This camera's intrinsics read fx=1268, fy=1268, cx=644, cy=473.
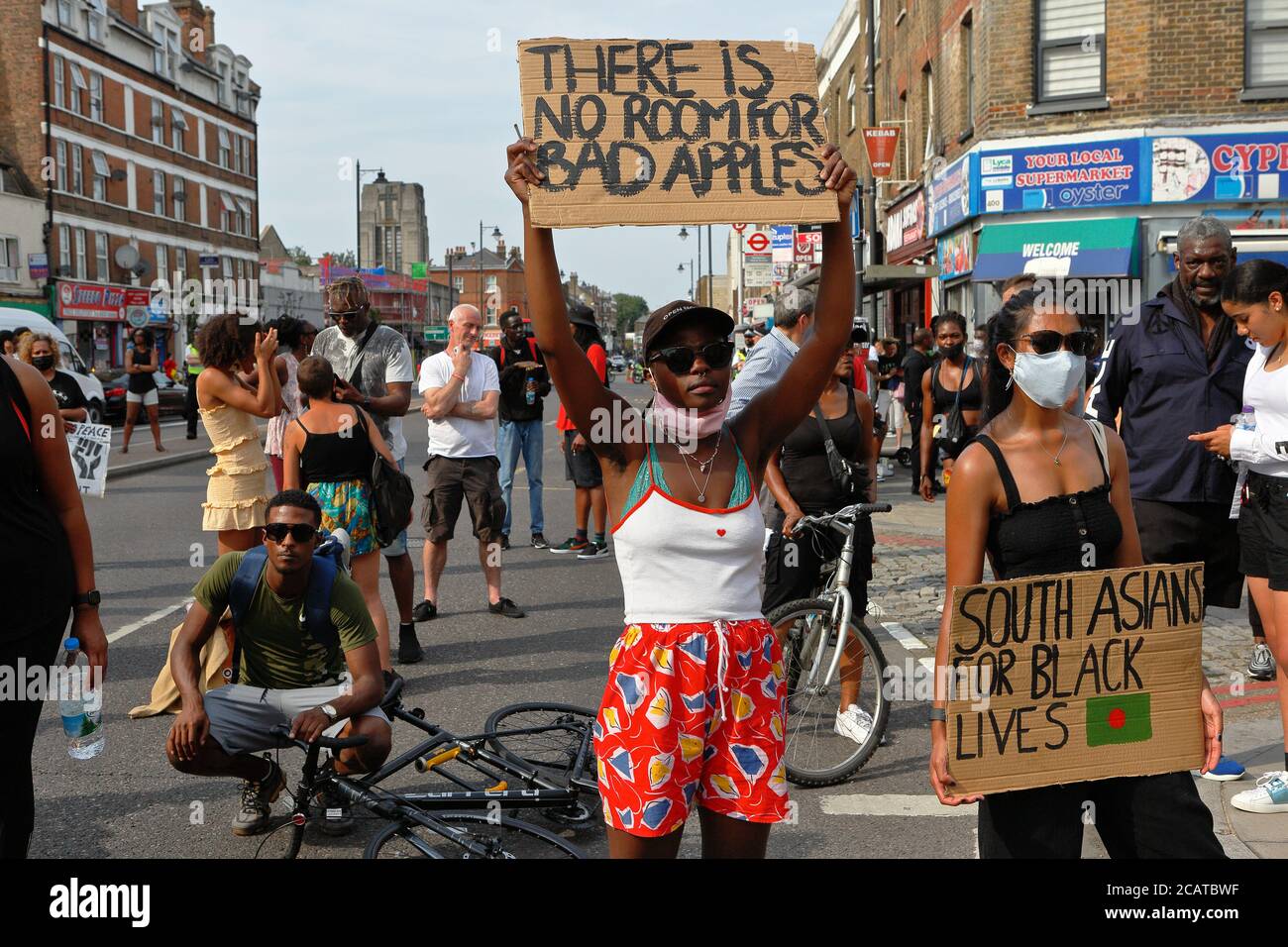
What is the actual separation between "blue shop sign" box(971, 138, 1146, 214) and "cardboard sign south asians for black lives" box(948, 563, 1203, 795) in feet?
54.5

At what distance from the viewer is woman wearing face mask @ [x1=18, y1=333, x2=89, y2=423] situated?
32.8 ft

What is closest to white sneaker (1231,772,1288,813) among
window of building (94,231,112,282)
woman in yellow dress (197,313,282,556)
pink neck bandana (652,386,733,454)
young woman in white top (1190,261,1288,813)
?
young woman in white top (1190,261,1288,813)

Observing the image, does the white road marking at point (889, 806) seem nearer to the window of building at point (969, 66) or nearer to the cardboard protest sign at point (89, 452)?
the cardboard protest sign at point (89, 452)

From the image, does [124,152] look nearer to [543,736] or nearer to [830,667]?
[543,736]

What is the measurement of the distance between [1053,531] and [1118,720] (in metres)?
0.48

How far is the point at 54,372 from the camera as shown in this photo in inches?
402

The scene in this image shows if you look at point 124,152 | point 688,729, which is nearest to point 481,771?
point 688,729

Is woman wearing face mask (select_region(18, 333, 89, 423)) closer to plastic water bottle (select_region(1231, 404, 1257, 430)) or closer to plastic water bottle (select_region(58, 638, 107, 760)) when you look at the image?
plastic water bottle (select_region(58, 638, 107, 760))

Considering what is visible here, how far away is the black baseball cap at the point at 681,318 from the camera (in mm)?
2982

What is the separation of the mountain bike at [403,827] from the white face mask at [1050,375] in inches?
81.5

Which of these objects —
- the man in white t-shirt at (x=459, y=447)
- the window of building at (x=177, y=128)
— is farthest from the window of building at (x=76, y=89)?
the man in white t-shirt at (x=459, y=447)
